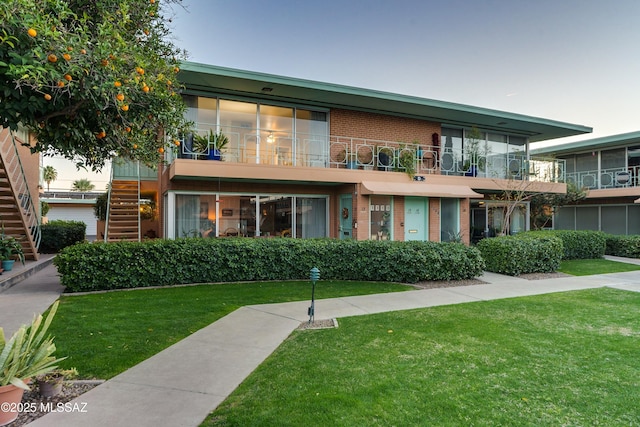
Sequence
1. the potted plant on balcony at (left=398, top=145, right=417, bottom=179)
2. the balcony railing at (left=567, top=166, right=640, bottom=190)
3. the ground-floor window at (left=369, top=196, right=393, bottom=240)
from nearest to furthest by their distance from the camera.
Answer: the ground-floor window at (left=369, top=196, right=393, bottom=240)
the potted plant on balcony at (left=398, top=145, right=417, bottom=179)
the balcony railing at (left=567, top=166, right=640, bottom=190)

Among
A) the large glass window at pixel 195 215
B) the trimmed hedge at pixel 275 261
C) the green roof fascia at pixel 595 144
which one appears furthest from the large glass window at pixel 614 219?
the large glass window at pixel 195 215

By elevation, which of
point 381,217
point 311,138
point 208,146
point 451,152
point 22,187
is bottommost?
point 381,217

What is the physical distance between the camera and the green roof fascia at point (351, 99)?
12141 millimetres

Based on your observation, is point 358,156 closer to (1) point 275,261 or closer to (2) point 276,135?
(2) point 276,135

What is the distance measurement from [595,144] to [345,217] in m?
18.4

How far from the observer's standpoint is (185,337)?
5.67m

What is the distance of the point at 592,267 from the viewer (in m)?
13.8

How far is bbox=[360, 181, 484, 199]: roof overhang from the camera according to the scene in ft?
43.9

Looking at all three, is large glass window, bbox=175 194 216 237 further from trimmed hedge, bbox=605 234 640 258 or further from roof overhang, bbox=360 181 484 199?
trimmed hedge, bbox=605 234 640 258

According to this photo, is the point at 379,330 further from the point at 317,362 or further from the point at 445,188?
the point at 445,188

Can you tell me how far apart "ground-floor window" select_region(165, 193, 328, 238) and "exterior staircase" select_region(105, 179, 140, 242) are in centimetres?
263

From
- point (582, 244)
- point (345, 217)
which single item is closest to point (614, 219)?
point (582, 244)

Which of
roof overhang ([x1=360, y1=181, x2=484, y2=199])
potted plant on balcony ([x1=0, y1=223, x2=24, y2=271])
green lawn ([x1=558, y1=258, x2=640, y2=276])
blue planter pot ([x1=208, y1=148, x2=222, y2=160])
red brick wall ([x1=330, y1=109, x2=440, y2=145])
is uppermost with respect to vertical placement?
red brick wall ([x1=330, y1=109, x2=440, y2=145])

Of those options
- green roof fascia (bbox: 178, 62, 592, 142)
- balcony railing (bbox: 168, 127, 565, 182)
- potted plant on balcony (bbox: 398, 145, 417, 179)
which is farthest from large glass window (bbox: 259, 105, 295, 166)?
potted plant on balcony (bbox: 398, 145, 417, 179)
